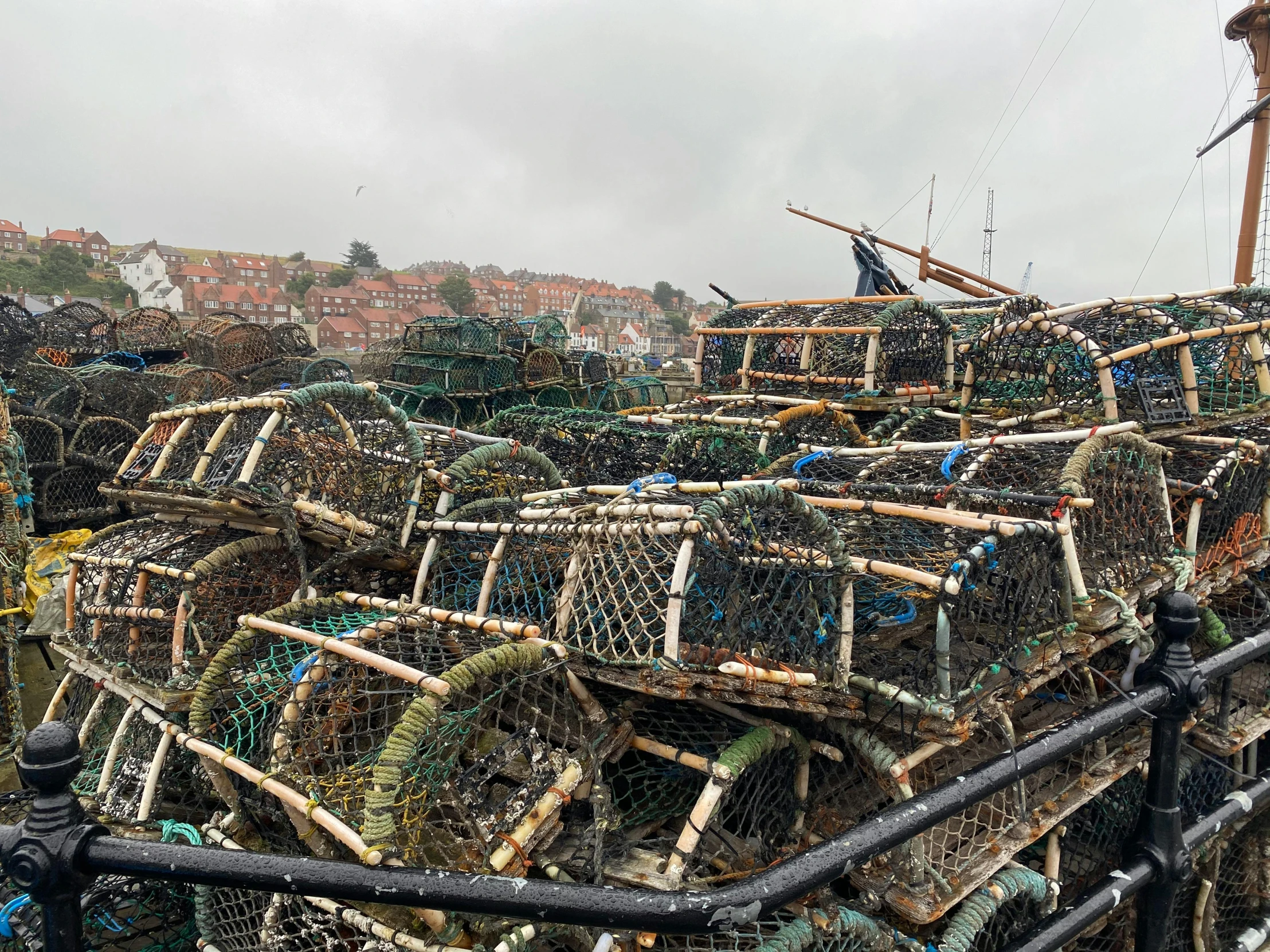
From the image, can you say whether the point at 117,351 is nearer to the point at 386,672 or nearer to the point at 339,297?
the point at 386,672

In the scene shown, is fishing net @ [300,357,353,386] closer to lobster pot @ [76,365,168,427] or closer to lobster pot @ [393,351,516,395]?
lobster pot @ [393,351,516,395]

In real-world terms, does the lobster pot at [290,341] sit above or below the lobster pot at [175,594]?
above

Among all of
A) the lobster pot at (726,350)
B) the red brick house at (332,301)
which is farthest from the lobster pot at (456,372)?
the red brick house at (332,301)

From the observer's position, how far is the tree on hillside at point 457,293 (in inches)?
2611

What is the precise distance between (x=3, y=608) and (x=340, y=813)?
139 inches

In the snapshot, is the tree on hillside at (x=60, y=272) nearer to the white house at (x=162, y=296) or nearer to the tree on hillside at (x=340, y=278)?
the white house at (x=162, y=296)

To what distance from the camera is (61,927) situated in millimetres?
881

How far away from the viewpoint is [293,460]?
3027 millimetres

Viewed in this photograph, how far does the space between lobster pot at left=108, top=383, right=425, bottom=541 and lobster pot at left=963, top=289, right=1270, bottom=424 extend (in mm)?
2985

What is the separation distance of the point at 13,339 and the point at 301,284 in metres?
67.7

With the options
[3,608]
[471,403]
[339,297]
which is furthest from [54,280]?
[3,608]

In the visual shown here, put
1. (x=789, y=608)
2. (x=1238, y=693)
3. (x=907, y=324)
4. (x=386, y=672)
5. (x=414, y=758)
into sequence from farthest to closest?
(x=907, y=324), (x=1238, y=693), (x=789, y=608), (x=386, y=672), (x=414, y=758)

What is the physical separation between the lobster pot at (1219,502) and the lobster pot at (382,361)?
827cm

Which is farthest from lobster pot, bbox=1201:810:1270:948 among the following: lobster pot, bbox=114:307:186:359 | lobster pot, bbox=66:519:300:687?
lobster pot, bbox=114:307:186:359
